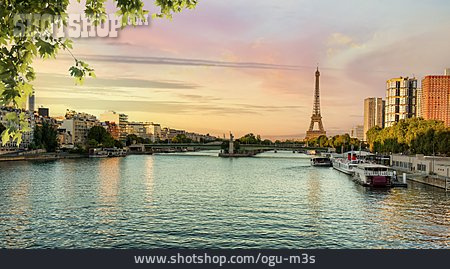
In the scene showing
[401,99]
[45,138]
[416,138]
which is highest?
[401,99]

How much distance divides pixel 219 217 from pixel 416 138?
223ft

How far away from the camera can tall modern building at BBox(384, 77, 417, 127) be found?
188 metres

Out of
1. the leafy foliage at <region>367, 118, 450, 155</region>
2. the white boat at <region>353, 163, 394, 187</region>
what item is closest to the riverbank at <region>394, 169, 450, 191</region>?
the white boat at <region>353, 163, 394, 187</region>

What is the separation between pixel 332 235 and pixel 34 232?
740 inches

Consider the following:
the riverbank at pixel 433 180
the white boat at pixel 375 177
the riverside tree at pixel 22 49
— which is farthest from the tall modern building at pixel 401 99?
the riverside tree at pixel 22 49

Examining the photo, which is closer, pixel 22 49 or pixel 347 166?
pixel 22 49

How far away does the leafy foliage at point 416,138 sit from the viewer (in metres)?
78.0

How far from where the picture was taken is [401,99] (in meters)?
190

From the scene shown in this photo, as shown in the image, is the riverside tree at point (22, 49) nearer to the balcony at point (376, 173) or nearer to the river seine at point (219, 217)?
the river seine at point (219, 217)

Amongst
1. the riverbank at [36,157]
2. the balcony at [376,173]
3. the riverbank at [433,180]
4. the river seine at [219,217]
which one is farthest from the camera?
the riverbank at [36,157]

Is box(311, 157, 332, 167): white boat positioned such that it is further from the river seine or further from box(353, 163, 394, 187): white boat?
the river seine

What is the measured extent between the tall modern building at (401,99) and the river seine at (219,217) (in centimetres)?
14719

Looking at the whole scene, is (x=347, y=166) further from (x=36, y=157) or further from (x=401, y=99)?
(x=401, y=99)

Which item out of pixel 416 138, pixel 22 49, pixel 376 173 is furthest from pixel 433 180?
pixel 22 49
